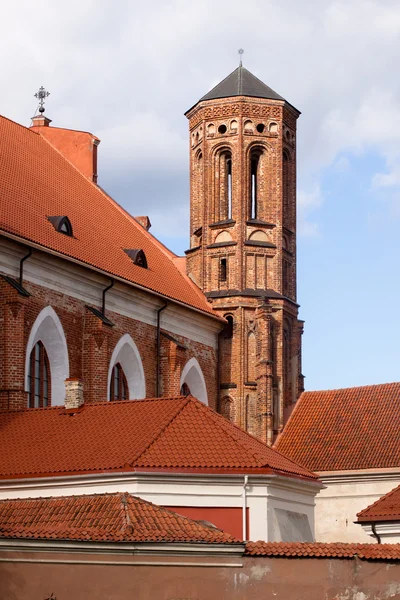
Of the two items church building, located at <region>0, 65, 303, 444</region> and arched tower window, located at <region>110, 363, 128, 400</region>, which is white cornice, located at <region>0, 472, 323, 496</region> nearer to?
church building, located at <region>0, 65, 303, 444</region>

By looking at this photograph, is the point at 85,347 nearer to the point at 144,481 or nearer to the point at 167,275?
the point at 167,275

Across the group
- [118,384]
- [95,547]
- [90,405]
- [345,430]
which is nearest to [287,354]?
[345,430]

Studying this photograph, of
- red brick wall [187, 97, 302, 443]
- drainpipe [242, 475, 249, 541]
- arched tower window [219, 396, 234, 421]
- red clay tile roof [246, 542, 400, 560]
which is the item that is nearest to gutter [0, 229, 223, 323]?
red brick wall [187, 97, 302, 443]

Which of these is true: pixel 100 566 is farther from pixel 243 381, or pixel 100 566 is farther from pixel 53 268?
pixel 243 381

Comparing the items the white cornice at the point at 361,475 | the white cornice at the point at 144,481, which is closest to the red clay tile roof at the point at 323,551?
the white cornice at the point at 144,481

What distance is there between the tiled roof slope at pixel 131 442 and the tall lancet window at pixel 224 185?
15.5 m

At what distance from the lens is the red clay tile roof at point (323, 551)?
67.2 feet

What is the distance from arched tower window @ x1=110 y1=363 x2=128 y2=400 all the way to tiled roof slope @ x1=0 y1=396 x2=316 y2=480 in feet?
23.2

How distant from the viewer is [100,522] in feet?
71.8

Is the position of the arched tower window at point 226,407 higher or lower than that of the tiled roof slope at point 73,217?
lower

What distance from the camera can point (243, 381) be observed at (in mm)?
42594

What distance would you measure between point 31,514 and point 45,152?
21.0 meters

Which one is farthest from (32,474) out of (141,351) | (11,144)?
(11,144)

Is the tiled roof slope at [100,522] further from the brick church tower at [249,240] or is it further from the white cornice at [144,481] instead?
the brick church tower at [249,240]
